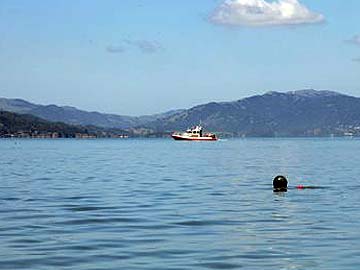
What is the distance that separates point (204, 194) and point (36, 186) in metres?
14.9

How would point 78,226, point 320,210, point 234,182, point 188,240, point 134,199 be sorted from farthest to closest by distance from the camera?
point 234,182 < point 134,199 < point 320,210 < point 78,226 < point 188,240

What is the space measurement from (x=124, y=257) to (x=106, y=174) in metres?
50.6

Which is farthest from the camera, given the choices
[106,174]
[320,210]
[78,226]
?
[106,174]

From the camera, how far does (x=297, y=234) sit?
30109mm

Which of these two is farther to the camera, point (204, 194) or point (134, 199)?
point (204, 194)

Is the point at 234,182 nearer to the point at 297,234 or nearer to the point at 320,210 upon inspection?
the point at 320,210

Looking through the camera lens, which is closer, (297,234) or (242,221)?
(297,234)

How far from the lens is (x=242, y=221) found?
3447 cm

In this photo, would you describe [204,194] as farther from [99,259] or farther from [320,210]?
[99,259]

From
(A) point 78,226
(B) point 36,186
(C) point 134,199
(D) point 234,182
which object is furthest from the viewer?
(D) point 234,182

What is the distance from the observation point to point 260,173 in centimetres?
7588

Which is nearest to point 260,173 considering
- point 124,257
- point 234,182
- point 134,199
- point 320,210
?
point 234,182

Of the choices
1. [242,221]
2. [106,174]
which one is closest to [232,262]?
[242,221]

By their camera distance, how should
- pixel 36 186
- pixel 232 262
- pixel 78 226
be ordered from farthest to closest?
pixel 36 186 → pixel 78 226 → pixel 232 262
